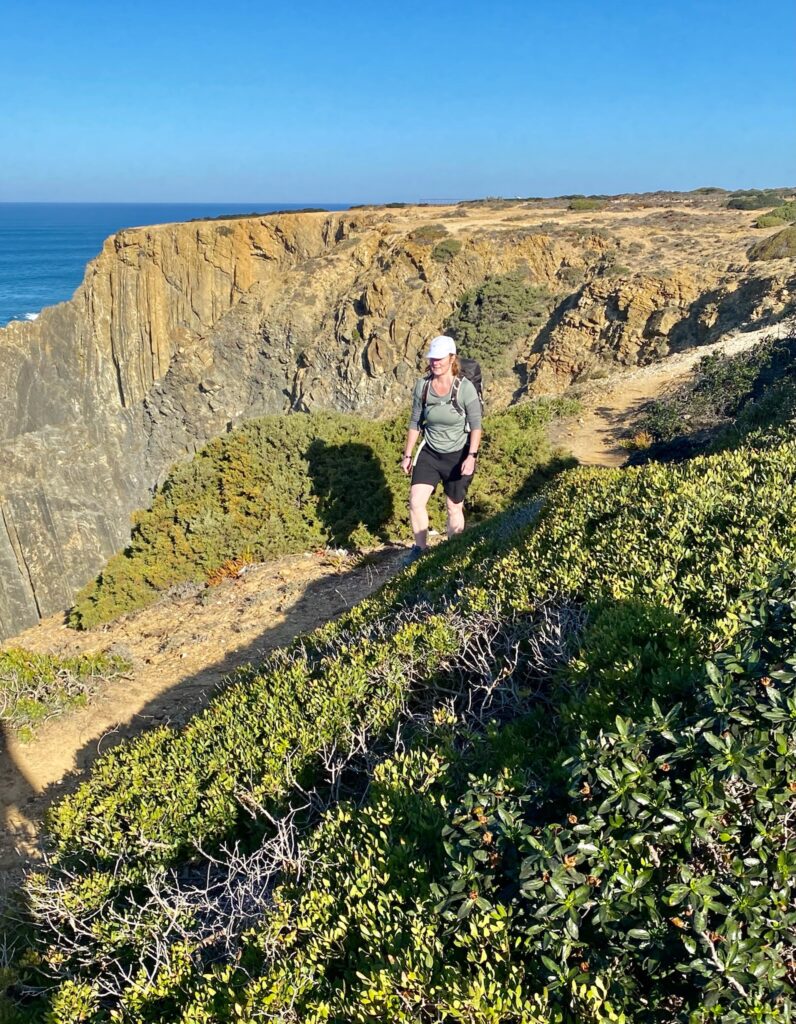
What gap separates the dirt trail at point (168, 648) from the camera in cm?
543

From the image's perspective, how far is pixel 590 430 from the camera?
538 inches

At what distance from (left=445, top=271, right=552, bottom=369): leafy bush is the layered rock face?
66 centimetres

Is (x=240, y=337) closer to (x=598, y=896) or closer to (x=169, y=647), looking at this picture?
(x=169, y=647)

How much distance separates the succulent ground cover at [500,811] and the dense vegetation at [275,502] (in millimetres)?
4978

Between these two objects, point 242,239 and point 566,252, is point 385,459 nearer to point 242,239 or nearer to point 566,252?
point 566,252

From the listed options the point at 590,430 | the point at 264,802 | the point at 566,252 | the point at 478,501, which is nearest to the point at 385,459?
the point at 478,501

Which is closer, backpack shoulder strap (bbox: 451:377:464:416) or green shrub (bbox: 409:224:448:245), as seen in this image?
backpack shoulder strap (bbox: 451:377:464:416)

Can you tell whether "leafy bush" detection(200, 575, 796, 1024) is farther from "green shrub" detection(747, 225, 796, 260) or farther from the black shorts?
"green shrub" detection(747, 225, 796, 260)

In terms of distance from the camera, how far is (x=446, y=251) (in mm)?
32188

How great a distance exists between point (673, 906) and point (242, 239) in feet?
138

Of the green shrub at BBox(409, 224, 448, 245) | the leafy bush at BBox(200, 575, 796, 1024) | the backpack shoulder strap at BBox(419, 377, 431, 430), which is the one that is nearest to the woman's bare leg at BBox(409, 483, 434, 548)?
the backpack shoulder strap at BBox(419, 377, 431, 430)

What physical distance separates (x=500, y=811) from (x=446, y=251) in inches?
1300

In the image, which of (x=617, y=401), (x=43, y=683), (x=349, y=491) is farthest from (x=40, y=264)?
(x=43, y=683)

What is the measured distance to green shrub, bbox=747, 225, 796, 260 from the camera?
21.0m
